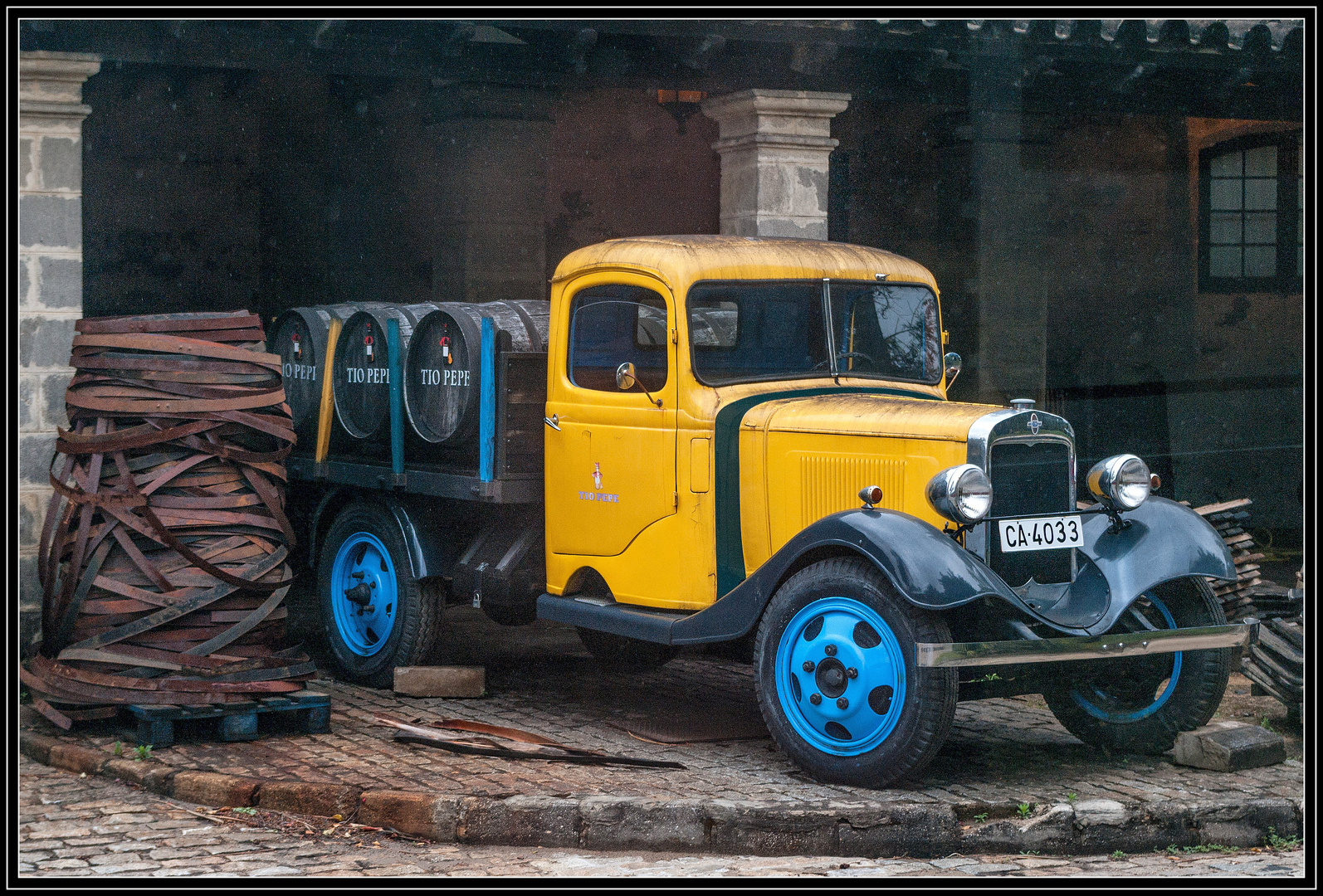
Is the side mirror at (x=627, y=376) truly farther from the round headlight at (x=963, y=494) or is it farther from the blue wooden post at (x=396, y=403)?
the blue wooden post at (x=396, y=403)

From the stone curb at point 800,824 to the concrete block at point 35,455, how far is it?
3236 mm

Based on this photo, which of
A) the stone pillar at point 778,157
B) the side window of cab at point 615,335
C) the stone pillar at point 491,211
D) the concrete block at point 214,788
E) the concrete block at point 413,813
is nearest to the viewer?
the concrete block at point 413,813

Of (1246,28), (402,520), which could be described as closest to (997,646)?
(402,520)

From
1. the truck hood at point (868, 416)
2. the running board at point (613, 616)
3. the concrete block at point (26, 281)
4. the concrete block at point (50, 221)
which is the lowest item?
the running board at point (613, 616)

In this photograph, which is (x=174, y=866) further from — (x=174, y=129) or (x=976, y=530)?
(x=174, y=129)

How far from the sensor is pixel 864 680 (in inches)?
221

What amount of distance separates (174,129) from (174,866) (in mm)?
10117

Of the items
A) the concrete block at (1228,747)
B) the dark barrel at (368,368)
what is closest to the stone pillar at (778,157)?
the dark barrel at (368,368)

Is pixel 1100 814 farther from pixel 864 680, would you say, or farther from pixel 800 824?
pixel 800 824

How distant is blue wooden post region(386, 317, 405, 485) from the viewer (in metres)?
7.67

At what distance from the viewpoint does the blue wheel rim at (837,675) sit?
220 inches

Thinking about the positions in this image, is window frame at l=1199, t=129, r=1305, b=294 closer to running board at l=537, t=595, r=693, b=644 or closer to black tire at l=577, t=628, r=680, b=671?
black tire at l=577, t=628, r=680, b=671

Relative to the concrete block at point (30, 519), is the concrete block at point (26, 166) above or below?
above

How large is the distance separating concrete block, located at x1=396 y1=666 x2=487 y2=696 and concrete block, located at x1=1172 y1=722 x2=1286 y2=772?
3.19m
